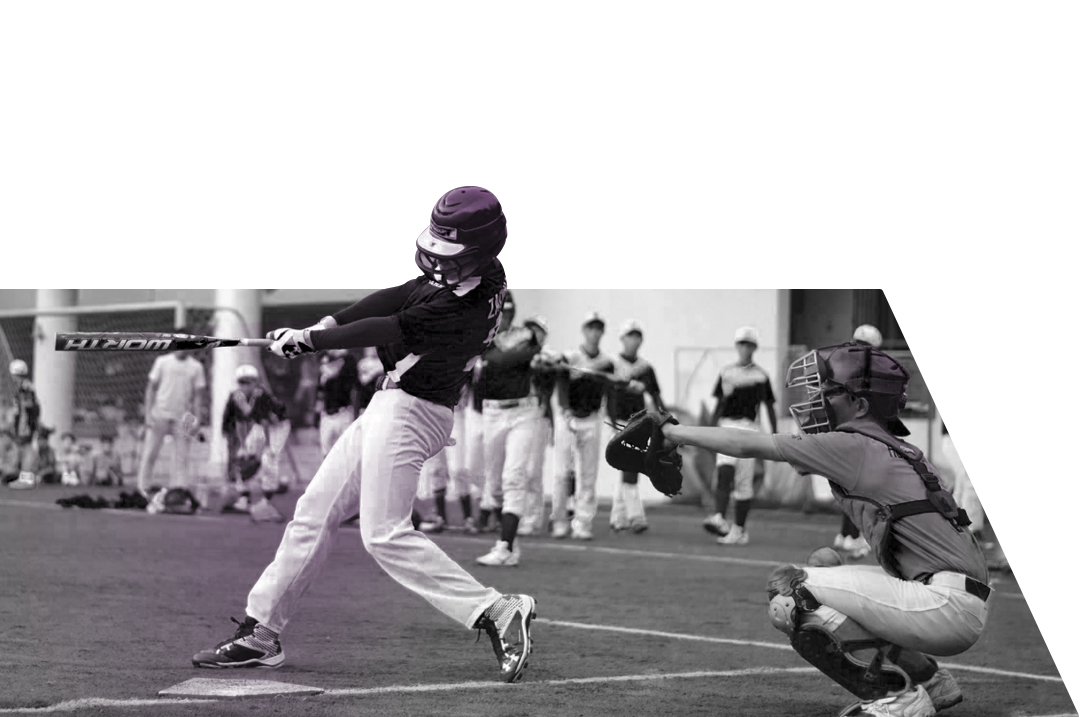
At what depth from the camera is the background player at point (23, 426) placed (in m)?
11.0

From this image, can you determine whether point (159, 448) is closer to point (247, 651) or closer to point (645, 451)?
point (247, 651)

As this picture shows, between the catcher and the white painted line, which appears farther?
the white painted line

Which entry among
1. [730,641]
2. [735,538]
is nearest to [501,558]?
[730,641]

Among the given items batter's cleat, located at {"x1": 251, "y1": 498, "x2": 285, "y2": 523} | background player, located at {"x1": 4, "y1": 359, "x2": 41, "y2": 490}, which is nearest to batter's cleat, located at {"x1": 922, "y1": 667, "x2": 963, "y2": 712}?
batter's cleat, located at {"x1": 251, "y1": 498, "x2": 285, "y2": 523}

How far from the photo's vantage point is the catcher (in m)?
3.88

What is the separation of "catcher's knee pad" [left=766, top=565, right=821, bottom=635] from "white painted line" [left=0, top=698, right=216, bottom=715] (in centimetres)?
188

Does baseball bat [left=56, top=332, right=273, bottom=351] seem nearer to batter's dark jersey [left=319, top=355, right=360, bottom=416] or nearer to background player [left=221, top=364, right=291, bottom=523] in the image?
batter's dark jersey [left=319, top=355, right=360, bottom=416]

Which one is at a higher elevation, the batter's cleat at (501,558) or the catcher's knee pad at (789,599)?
the catcher's knee pad at (789,599)

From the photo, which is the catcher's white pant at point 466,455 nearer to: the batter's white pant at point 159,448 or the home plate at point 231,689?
the batter's white pant at point 159,448

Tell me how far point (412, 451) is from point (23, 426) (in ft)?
26.1

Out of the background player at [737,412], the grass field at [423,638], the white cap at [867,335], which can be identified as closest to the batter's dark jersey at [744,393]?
the background player at [737,412]

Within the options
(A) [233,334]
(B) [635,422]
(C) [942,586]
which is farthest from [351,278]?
(C) [942,586]

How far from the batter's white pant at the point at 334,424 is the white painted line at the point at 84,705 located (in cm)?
596

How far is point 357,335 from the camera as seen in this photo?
4492 mm
